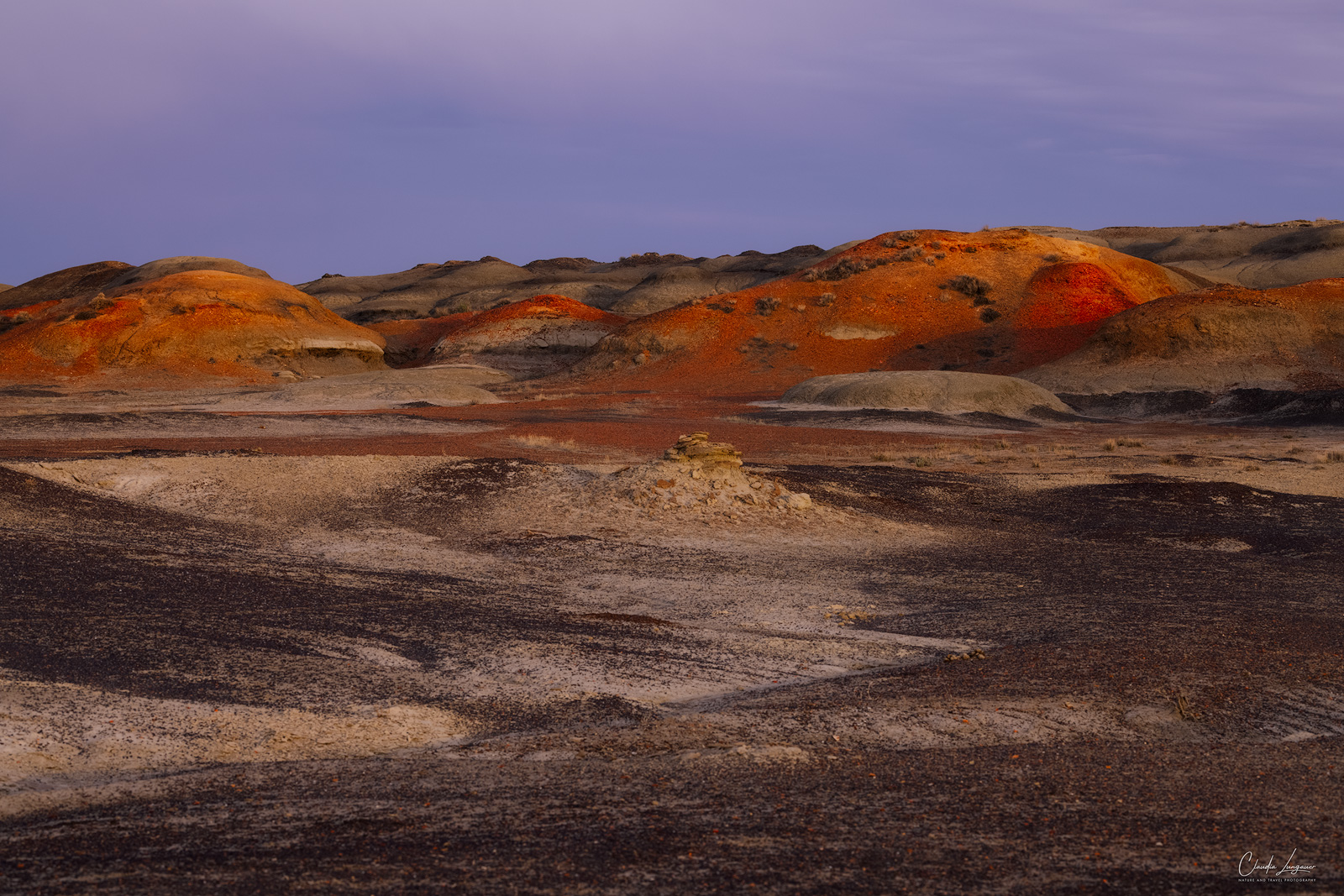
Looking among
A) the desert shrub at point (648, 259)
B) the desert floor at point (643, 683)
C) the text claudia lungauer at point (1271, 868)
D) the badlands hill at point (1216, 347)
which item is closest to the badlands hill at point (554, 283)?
the desert shrub at point (648, 259)

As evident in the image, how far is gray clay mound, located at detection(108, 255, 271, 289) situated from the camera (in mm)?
69250

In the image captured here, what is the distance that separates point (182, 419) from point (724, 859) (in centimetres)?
2992

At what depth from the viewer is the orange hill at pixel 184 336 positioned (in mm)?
53562

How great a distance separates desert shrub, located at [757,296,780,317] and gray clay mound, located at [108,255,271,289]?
106 ft

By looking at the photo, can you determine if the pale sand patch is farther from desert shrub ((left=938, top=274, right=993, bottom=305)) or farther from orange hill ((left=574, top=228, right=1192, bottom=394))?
desert shrub ((left=938, top=274, right=993, bottom=305))

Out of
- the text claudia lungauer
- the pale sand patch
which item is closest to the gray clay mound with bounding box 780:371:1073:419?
the pale sand patch

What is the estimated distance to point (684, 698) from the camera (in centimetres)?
714

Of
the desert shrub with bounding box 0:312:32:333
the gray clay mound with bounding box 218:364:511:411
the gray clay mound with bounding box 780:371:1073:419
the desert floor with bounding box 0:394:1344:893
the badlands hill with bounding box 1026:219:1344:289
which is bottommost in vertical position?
the desert floor with bounding box 0:394:1344:893

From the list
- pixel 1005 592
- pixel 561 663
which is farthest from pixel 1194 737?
pixel 1005 592

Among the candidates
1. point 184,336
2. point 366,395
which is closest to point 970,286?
point 366,395

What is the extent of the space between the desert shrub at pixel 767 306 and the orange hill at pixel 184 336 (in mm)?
21976

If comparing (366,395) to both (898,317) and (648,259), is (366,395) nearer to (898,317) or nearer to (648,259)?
(898,317)

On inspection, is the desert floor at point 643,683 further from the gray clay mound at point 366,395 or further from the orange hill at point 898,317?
the orange hill at point 898,317

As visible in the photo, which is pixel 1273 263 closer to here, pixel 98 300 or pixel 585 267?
pixel 585 267
